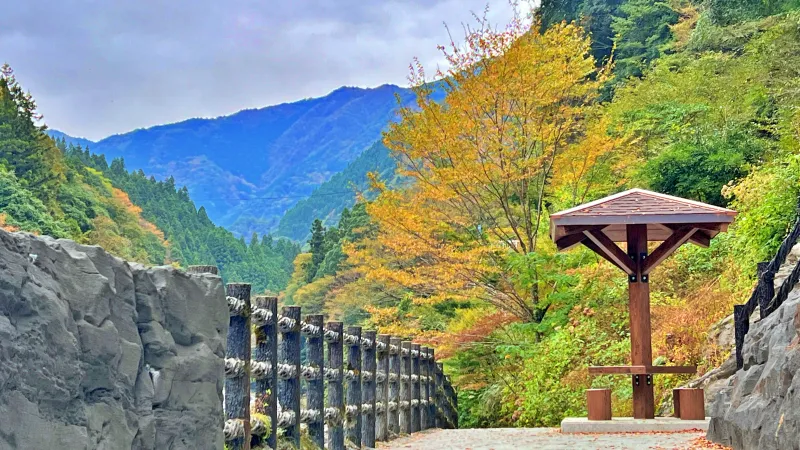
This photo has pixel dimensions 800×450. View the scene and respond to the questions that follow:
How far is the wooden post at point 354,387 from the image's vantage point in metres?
9.47

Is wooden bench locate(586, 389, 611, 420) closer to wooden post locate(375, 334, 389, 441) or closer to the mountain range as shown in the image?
wooden post locate(375, 334, 389, 441)

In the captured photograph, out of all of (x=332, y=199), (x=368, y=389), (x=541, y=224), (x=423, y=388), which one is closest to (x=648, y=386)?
(x=368, y=389)

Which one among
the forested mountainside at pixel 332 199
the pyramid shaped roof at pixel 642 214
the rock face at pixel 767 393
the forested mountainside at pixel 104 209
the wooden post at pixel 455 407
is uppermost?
the forested mountainside at pixel 332 199

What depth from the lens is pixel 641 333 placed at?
39.1ft

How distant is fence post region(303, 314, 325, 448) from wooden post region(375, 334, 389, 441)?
273 centimetres

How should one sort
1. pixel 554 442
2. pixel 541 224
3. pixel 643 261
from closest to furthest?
pixel 554 442 → pixel 643 261 → pixel 541 224

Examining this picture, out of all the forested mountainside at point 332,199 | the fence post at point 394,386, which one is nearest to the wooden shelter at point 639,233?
the fence post at point 394,386

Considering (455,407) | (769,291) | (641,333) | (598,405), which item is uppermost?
(769,291)

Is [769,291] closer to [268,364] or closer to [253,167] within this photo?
[268,364]

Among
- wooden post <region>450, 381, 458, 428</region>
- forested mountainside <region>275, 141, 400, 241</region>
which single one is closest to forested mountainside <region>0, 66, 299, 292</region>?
forested mountainside <region>275, 141, 400, 241</region>

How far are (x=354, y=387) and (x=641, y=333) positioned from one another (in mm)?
4257

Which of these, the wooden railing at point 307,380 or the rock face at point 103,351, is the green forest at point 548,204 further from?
the rock face at point 103,351

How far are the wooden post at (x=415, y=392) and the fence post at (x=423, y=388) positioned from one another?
150mm

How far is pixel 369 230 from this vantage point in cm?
3656
